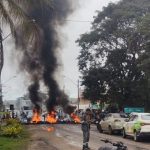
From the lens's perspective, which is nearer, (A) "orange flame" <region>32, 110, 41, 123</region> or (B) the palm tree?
A: (B) the palm tree

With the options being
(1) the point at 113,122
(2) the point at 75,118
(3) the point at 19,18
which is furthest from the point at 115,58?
(3) the point at 19,18

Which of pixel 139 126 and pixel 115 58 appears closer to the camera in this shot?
pixel 139 126

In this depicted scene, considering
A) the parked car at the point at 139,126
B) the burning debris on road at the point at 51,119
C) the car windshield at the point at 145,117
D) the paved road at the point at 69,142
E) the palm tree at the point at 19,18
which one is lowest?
the paved road at the point at 69,142

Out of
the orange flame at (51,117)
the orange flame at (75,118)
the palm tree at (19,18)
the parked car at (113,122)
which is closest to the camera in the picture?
the palm tree at (19,18)

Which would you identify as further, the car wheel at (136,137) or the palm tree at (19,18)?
the car wheel at (136,137)

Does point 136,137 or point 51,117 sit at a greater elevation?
point 51,117

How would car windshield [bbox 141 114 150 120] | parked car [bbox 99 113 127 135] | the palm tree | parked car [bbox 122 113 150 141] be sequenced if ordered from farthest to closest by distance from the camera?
1. parked car [bbox 99 113 127 135]
2. car windshield [bbox 141 114 150 120]
3. parked car [bbox 122 113 150 141]
4. the palm tree

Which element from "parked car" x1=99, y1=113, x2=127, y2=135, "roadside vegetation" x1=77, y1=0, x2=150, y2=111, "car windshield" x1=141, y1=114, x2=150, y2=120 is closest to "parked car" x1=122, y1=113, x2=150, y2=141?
"car windshield" x1=141, y1=114, x2=150, y2=120

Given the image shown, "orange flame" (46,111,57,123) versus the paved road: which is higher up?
"orange flame" (46,111,57,123)

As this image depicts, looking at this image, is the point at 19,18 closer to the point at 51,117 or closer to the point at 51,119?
the point at 51,117

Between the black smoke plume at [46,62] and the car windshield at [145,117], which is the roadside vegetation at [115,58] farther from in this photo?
the car windshield at [145,117]

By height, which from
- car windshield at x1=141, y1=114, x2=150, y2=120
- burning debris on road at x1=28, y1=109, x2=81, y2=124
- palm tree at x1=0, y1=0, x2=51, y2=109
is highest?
palm tree at x1=0, y1=0, x2=51, y2=109

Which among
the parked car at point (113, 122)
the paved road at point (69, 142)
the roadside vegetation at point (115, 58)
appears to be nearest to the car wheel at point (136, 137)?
the paved road at point (69, 142)

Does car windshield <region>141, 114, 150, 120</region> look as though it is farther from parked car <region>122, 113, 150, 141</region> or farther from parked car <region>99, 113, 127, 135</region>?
parked car <region>99, 113, 127, 135</region>
